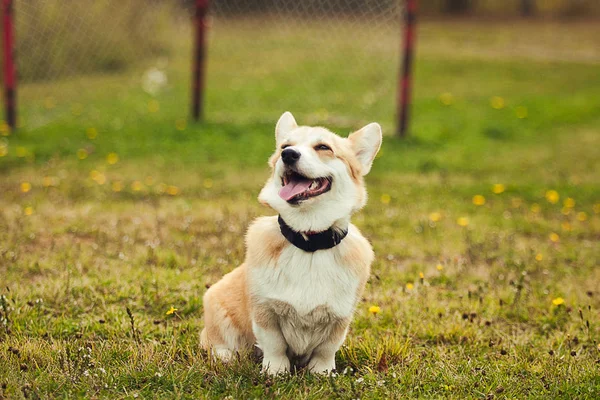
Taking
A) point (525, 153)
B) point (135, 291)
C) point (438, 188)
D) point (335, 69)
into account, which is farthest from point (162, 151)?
point (335, 69)

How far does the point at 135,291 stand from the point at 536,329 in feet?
8.59

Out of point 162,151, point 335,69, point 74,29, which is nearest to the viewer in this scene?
point 162,151

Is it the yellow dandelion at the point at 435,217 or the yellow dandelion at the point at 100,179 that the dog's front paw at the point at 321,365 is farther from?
the yellow dandelion at the point at 100,179

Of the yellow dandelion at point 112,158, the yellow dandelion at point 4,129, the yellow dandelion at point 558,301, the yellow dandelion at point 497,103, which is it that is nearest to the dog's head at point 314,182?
the yellow dandelion at point 558,301

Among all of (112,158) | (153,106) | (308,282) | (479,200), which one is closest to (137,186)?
(112,158)

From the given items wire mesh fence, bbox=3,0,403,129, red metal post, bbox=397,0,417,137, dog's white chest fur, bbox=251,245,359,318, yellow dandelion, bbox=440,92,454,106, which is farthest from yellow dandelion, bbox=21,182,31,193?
yellow dandelion, bbox=440,92,454,106

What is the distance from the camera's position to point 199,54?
912cm

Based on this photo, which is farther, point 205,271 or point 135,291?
point 205,271

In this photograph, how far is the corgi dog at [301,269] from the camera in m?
3.22

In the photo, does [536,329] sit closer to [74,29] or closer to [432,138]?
[432,138]

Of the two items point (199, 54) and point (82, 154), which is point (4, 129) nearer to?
point (82, 154)

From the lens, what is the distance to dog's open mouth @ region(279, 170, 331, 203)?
3246 mm

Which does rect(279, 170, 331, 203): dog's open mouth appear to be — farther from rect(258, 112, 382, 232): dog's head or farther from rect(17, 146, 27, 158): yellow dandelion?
rect(17, 146, 27, 158): yellow dandelion

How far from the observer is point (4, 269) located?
460 centimetres
